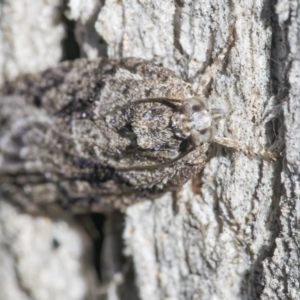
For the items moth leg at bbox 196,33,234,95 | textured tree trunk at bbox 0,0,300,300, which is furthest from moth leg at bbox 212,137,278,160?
moth leg at bbox 196,33,234,95

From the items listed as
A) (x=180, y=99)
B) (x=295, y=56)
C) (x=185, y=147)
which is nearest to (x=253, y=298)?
(x=185, y=147)

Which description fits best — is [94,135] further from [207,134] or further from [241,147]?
[241,147]

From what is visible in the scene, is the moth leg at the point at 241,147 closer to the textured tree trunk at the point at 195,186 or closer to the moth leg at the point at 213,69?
the textured tree trunk at the point at 195,186

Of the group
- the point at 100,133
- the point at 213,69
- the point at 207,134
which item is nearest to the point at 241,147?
the point at 207,134

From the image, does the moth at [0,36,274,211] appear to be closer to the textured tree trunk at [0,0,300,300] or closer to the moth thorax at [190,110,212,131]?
the moth thorax at [190,110,212,131]

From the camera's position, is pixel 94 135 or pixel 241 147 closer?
pixel 241 147

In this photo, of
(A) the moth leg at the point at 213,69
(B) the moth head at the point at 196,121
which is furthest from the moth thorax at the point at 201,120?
(A) the moth leg at the point at 213,69
